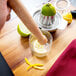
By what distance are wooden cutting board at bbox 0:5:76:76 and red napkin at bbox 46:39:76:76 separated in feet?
0.09

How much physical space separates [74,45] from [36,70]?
18cm

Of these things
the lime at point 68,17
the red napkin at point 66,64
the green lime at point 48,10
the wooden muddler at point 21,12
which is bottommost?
the red napkin at point 66,64

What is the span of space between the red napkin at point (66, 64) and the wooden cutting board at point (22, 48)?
3 centimetres

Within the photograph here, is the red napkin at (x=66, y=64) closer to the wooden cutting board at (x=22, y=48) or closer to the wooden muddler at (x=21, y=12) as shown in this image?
the wooden cutting board at (x=22, y=48)

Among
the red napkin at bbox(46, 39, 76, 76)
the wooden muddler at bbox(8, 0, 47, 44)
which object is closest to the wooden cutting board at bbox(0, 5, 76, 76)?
the red napkin at bbox(46, 39, 76, 76)

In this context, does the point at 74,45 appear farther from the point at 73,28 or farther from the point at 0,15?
the point at 0,15

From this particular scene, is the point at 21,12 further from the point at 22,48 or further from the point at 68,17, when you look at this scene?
the point at 68,17

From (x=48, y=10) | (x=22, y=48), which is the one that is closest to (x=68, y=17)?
(x=48, y=10)

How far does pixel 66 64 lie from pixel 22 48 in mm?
187

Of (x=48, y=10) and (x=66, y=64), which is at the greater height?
(x=48, y=10)

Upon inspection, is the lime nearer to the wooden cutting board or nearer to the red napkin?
the wooden cutting board

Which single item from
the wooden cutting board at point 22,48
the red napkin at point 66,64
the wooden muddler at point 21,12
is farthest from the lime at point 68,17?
the wooden muddler at point 21,12

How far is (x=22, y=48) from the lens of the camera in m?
0.47

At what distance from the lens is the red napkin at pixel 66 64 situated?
15.6 inches
